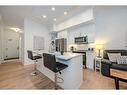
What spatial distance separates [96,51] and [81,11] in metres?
1.94

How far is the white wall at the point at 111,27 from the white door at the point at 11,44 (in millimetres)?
7165

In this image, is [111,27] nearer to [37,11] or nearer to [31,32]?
[37,11]

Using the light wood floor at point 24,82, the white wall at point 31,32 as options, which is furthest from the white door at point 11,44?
the light wood floor at point 24,82

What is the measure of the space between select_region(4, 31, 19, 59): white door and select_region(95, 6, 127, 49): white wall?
23.5 feet

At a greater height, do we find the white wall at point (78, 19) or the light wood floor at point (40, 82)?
the white wall at point (78, 19)

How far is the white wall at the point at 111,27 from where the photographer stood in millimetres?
4439

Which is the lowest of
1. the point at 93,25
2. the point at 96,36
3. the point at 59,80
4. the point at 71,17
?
the point at 59,80

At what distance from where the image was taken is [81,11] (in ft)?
15.9

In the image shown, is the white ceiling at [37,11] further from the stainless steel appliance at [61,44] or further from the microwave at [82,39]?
the stainless steel appliance at [61,44]

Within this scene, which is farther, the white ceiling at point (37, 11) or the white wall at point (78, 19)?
the white wall at point (78, 19)

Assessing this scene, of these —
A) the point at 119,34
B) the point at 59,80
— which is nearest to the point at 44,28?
the point at 119,34

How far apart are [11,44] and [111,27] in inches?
308

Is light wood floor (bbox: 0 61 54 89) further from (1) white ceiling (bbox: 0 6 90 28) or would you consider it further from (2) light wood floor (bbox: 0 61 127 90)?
(1) white ceiling (bbox: 0 6 90 28)
